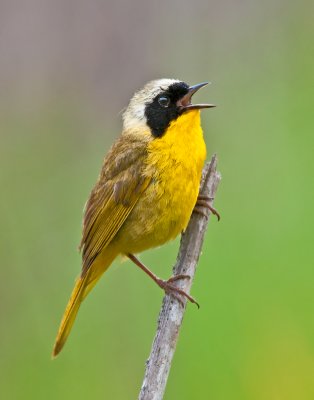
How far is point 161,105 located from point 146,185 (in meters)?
0.39

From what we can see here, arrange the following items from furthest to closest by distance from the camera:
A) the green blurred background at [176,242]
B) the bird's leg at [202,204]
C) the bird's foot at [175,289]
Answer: the bird's leg at [202,204], the green blurred background at [176,242], the bird's foot at [175,289]

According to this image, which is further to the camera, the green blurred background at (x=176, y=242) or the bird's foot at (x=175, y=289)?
the green blurred background at (x=176, y=242)

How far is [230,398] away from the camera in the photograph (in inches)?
156

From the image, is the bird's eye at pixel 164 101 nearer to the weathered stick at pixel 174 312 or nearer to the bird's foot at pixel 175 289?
the weathered stick at pixel 174 312

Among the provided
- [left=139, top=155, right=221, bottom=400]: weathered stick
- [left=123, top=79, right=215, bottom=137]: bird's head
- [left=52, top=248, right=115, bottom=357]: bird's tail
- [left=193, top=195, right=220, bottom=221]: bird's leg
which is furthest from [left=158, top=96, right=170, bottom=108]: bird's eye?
[left=52, top=248, right=115, bottom=357]: bird's tail

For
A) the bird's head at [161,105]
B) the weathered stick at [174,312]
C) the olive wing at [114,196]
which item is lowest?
the weathered stick at [174,312]

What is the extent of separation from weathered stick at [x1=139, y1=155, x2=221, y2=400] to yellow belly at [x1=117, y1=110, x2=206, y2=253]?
0.29 feet

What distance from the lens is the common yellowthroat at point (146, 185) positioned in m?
4.21

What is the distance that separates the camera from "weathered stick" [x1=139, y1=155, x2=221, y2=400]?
11.2 ft

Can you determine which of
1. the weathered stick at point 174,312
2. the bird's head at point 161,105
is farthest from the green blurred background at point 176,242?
the bird's head at point 161,105

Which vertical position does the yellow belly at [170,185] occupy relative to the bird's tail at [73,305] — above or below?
above

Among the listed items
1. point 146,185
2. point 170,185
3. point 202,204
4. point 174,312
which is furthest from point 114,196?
point 174,312

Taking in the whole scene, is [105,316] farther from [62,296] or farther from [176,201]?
[176,201]

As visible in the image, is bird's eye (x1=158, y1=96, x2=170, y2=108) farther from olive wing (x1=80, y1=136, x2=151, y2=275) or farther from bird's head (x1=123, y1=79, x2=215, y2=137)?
olive wing (x1=80, y1=136, x2=151, y2=275)
